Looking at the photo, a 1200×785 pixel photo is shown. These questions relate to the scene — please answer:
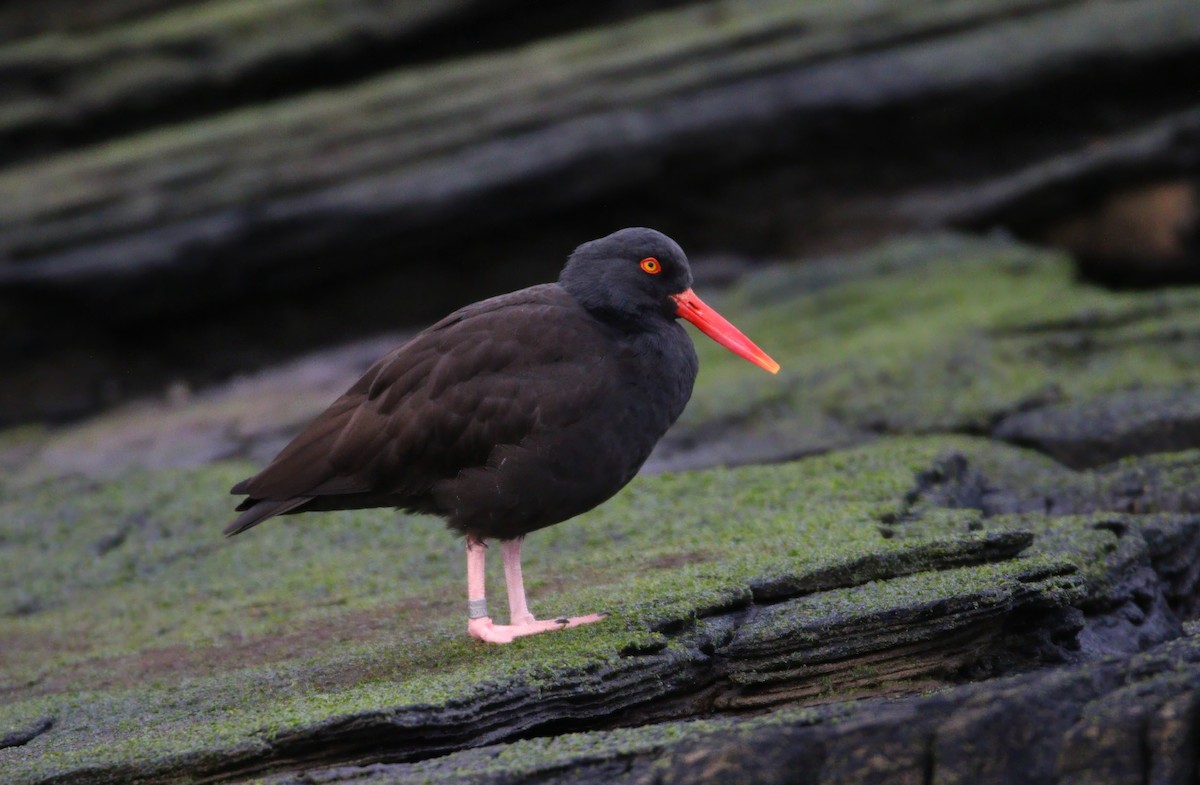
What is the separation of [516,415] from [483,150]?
6273 mm

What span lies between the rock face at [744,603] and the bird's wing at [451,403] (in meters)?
0.62

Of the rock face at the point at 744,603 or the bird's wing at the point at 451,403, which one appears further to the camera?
the bird's wing at the point at 451,403

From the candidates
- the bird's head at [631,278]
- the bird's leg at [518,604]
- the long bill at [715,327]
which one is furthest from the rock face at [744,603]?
the bird's head at [631,278]

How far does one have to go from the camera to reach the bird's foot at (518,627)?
437 centimetres

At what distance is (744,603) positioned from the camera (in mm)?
4352

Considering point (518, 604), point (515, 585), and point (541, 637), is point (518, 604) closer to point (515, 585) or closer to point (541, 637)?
point (515, 585)

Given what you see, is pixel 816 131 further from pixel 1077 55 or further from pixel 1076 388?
pixel 1076 388

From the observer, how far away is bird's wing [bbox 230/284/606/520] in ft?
14.8

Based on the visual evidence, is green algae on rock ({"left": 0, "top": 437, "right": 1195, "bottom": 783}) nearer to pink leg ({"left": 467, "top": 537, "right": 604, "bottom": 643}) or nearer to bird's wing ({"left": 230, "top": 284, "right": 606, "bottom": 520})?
pink leg ({"left": 467, "top": 537, "right": 604, "bottom": 643})

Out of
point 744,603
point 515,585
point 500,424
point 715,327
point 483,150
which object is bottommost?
point 744,603

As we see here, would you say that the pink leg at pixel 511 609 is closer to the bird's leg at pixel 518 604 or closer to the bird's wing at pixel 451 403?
the bird's leg at pixel 518 604

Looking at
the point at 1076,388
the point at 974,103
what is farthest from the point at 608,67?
the point at 1076,388

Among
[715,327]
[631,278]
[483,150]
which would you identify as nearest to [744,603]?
[715,327]

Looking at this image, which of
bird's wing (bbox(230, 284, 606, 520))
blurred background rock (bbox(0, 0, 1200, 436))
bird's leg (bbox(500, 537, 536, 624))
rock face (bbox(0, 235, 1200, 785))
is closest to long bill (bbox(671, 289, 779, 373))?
bird's wing (bbox(230, 284, 606, 520))
